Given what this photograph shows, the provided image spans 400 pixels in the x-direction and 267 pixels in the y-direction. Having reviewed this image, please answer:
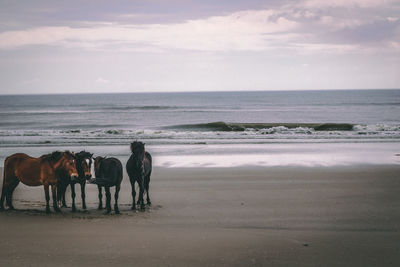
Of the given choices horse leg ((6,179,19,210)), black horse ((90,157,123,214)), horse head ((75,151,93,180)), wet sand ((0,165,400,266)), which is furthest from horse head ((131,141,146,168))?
horse leg ((6,179,19,210))

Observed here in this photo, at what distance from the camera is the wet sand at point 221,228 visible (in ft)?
18.7

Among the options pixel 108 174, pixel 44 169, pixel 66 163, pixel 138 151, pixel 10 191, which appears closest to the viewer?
pixel 66 163

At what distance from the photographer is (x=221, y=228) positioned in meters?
7.03

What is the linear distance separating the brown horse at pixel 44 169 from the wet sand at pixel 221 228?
62 centimetres

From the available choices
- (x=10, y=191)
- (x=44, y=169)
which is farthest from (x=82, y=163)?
(x=10, y=191)

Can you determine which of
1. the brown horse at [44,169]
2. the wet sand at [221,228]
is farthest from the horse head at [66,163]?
the wet sand at [221,228]

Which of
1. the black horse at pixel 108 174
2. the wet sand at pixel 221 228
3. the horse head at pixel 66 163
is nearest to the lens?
the wet sand at pixel 221 228

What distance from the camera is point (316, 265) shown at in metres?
5.41

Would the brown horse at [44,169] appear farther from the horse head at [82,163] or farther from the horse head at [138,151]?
the horse head at [138,151]

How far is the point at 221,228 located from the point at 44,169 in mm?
3532

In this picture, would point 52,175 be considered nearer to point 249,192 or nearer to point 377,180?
point 249,192

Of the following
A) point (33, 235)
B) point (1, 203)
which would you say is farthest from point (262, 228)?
point (1, 203)

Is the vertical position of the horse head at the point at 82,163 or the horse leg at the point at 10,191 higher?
the horse head at the point at 82,163

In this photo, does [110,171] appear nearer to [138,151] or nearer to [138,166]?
[138,166]
